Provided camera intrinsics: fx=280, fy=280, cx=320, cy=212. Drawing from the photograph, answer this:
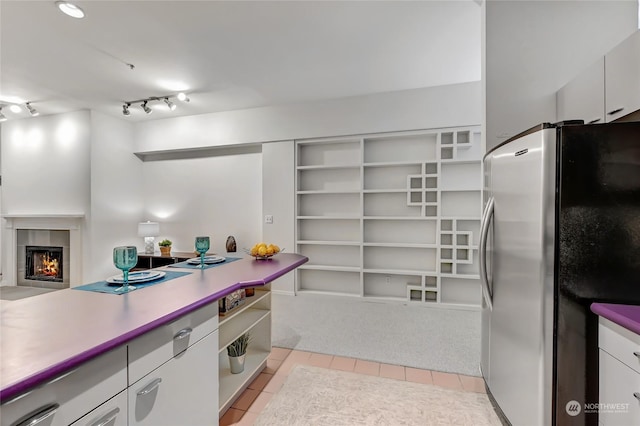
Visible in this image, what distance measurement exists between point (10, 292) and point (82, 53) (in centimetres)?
430

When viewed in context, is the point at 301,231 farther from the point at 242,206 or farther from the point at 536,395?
the point at 536,395

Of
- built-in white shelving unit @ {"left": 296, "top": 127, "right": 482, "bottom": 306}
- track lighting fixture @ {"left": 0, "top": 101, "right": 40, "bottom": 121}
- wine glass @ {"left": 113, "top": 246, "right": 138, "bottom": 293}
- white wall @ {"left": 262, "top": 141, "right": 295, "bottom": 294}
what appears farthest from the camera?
white wall @ {"left": 262, "top": 141, "right": 295, "bottom": 294}

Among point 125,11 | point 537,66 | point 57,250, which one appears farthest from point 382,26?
point 57,250

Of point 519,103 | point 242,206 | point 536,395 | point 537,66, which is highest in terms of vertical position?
point 537,66

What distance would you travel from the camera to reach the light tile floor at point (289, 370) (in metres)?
1.79

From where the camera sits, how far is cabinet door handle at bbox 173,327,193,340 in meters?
1.22

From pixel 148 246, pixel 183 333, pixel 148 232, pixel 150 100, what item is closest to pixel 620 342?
pixel 183 333

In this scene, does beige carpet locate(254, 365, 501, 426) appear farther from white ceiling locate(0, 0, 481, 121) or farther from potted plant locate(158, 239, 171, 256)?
potted plant locate(158, 239, 171, 256)

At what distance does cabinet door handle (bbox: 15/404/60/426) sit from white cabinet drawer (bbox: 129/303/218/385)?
25cm

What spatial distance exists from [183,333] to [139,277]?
53cm

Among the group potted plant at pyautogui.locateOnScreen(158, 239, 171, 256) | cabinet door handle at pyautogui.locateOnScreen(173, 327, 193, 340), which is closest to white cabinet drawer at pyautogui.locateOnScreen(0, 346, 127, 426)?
cabinet door handle at pyautogui.locateOnScreen(173, 327, 193, 340)

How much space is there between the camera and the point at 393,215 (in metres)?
4.10

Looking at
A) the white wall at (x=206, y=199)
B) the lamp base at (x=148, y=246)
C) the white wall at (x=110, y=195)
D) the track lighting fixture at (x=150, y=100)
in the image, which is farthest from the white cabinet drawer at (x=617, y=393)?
the white wall at (x=110, y=195)

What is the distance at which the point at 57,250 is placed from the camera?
4.82 metres
